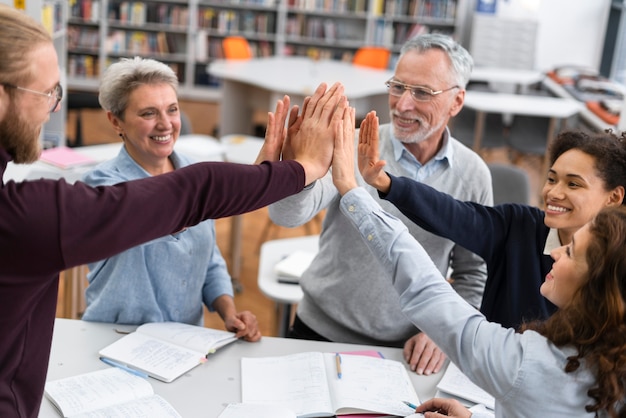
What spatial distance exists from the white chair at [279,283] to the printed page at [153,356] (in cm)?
73

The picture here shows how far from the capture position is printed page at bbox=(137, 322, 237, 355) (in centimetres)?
204

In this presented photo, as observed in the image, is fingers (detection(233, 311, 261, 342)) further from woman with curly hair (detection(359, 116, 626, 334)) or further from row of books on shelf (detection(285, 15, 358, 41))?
row of books on shelf (detection(285, 15, 358, 41))

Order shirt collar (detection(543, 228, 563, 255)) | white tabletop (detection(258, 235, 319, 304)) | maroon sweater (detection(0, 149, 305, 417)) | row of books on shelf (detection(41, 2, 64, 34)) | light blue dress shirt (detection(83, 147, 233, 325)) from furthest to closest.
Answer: row of books on shelf (detection(41, 2, 64, 34)), white tabletop (detection(258, 235, 319, 304)), light blue dress shirt (detection(83, 147, 233, 325)), shirt collar (detection(543, 228, 563, 255)), maroon sweater (detection(0, 149, 305, 417))

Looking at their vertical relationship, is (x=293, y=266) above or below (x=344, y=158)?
below

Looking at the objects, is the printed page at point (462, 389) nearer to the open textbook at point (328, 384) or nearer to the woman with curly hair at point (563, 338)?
the open textbook at point (328, 384)

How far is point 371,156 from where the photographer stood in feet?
5.93

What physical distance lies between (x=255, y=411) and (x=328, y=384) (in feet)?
0.81

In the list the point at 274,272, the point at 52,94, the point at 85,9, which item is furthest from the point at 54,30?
the point at 52,94

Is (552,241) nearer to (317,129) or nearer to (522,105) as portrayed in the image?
(317,129)

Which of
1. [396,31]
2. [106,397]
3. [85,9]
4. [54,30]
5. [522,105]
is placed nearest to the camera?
[106,397]

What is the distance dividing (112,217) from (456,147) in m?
1.42

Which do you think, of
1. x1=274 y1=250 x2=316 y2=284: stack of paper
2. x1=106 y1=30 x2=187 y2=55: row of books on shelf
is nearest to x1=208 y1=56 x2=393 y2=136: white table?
x1=106 y1=30 x2=187 y2=55: row of books on shelf

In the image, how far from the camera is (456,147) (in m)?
2.32

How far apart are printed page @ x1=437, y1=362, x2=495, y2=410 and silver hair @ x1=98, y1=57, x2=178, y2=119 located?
128cm
